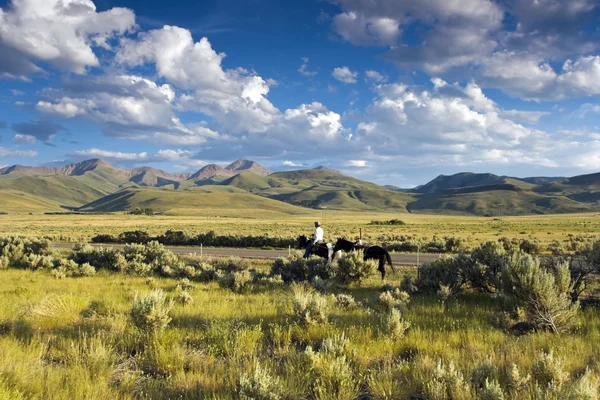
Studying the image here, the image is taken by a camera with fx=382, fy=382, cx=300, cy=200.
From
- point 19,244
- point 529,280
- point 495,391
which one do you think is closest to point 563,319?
point 529,280

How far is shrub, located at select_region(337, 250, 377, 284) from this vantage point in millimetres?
14867

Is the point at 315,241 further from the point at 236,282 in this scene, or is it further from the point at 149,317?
the point at 149,317

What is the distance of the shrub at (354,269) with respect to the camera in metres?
14.9

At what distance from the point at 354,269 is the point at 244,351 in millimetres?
9363

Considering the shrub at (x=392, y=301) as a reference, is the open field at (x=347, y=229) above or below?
below

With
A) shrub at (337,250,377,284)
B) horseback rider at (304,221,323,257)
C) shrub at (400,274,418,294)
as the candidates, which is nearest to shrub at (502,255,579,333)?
shrub at (400,274,418,294)

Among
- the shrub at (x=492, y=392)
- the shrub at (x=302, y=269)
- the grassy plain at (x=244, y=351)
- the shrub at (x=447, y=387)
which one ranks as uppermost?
the shrub at (x=492, y=392)

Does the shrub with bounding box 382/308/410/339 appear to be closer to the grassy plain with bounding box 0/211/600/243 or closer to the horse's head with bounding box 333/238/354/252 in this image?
the horse's head with bounding box 333/238/354/252

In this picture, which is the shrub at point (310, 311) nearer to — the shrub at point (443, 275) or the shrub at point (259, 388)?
the shrub at point (259, 388)

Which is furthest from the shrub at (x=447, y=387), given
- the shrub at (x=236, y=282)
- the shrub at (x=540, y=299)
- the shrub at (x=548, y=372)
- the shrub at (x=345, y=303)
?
the shrub at (x=236, y=282)

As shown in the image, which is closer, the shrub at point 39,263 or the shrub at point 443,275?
the shrub at point 443,275

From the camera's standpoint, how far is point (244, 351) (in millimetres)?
5984

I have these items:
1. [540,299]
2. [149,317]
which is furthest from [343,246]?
[149,317]

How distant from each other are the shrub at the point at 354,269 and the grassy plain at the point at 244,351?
16.9 ft
